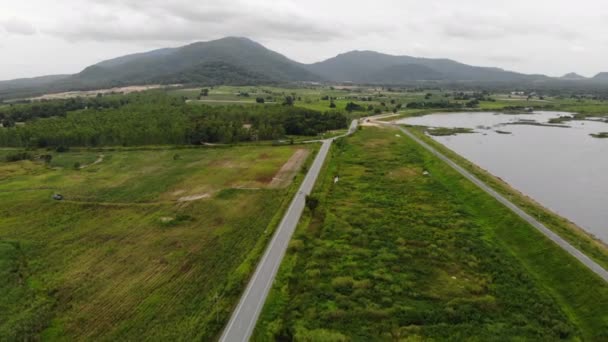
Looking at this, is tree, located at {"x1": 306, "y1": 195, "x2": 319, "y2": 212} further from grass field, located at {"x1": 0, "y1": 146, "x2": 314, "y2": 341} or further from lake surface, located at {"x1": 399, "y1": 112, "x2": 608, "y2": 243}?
lake surface, located at {"x1": 399, "y1": 112, "x2": 608, "y2": 243}

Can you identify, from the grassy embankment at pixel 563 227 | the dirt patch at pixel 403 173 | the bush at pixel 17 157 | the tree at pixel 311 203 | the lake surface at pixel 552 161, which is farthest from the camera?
the bush at pixel 17 157

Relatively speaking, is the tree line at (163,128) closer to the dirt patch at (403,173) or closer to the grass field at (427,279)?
the dirt patch at (403,173)

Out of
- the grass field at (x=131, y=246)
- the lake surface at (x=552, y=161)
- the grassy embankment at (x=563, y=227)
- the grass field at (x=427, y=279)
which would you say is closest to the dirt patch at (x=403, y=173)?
the grassy embankment at (x=563, y=227)

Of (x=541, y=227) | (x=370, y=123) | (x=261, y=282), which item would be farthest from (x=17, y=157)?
(x=370, y=123)

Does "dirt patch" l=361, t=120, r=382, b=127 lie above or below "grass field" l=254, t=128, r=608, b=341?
above

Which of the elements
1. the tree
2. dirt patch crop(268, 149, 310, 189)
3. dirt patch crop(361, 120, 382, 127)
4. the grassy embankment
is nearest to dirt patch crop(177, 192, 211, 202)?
dirt patch crop(268, 149, 310, 189)

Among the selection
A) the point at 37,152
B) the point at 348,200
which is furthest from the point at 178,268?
the point at 37,152

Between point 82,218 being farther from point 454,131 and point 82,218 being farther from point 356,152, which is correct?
point 454,131

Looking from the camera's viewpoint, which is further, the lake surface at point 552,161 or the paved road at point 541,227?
the lake surface at point 552,161
